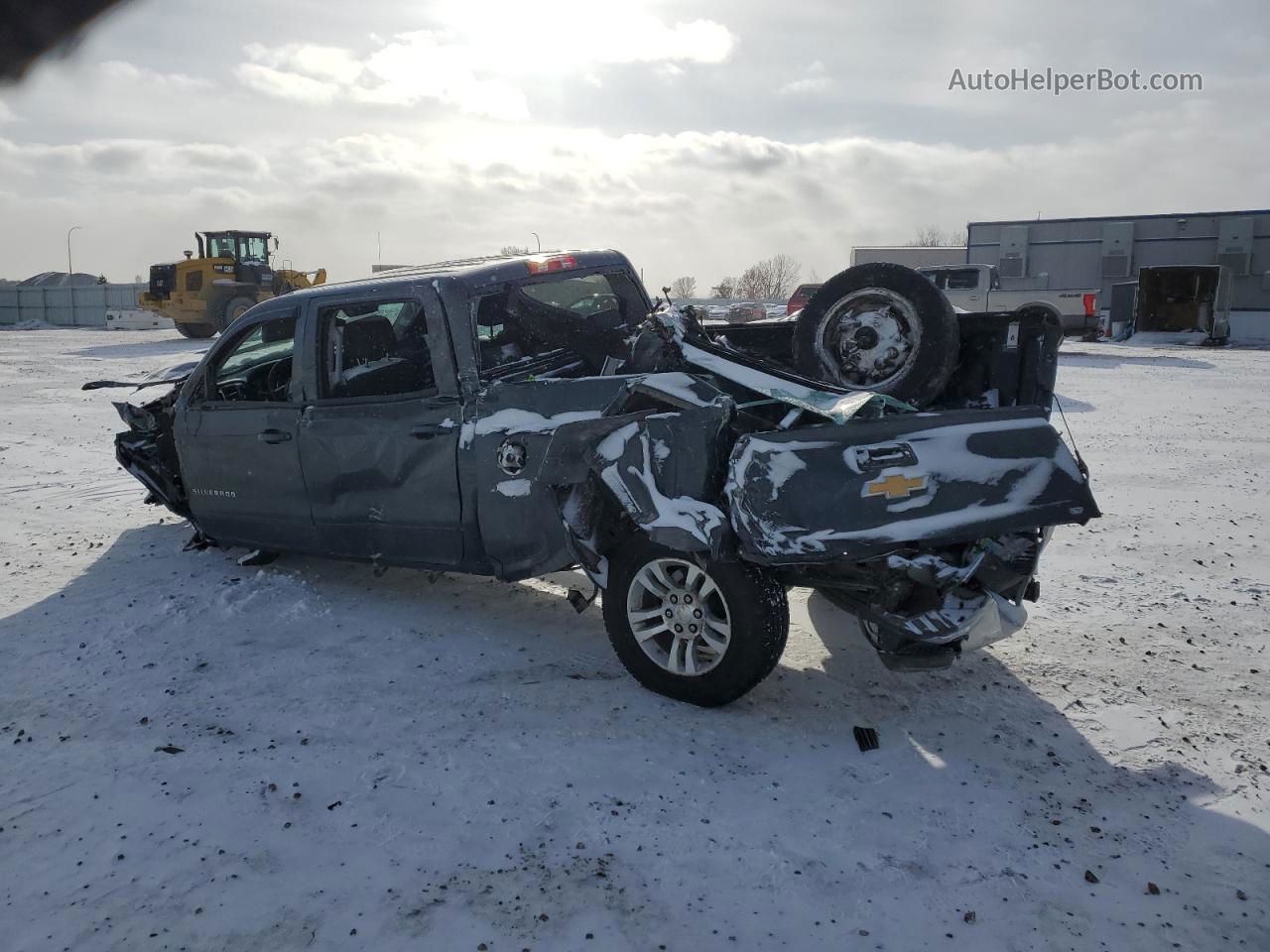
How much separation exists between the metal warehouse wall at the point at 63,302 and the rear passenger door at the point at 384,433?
45.8m

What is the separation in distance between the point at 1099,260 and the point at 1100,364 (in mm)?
16514

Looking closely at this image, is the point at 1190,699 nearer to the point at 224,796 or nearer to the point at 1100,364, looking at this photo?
the point at 224,796

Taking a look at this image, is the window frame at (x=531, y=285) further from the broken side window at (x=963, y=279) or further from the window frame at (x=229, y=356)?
the broken side window at (x=963, y=279)

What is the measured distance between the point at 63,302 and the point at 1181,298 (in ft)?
154

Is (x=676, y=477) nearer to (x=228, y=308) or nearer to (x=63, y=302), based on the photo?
(x=228, y=308)

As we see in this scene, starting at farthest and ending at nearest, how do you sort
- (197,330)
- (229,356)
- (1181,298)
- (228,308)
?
(197,330)
(1181,298)
(228,308)
(229,356)

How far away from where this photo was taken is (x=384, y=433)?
4.63 metres

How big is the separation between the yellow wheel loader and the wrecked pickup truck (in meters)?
21.8

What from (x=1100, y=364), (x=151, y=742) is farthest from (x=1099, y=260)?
(x=151, y=742)

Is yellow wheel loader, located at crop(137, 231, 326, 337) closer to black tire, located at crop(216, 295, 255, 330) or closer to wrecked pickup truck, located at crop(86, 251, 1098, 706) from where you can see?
black tire, located at crop(216, 295, 255, 330)

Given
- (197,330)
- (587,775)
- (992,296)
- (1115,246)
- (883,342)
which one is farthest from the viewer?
(1115,246)

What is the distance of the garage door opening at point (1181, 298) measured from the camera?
987 inches

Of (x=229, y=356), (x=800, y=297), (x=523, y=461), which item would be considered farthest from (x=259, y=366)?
(x=800, y=297)

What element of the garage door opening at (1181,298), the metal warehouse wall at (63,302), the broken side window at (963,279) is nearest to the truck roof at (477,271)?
the broken side window at (963,279)
